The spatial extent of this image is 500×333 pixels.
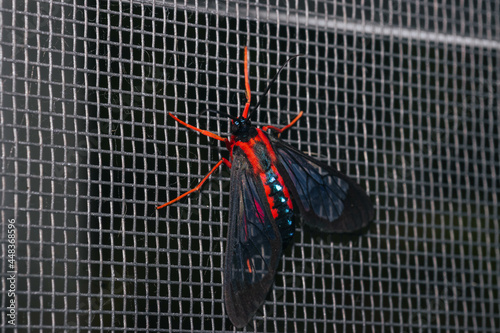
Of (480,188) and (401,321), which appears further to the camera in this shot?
(480,188)

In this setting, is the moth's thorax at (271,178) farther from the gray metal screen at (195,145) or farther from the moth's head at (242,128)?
the gray metal screen at (195,145)

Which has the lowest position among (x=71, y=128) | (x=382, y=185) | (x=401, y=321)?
(x=401, y=321)

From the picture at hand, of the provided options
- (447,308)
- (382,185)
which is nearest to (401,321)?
(447,308)

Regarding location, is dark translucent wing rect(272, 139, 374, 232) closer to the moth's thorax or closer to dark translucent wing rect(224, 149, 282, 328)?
the moth's thorax

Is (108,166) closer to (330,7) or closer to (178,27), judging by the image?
(178,27)

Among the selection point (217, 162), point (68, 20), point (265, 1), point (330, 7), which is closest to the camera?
point (68, 20)

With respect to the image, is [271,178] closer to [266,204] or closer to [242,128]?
[266,204]

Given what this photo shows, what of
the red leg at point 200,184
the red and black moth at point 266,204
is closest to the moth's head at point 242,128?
the red and black moth at point 266,204

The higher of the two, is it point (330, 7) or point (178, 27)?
point (330, 7)
